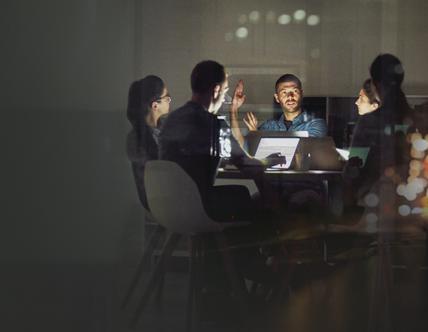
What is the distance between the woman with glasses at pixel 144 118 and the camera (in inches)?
126

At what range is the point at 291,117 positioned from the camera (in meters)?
3.07

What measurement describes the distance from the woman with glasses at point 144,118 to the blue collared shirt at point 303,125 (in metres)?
0.43

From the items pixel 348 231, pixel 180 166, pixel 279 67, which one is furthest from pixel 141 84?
pixel 348 231

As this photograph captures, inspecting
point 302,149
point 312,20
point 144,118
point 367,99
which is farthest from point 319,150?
point 144,118

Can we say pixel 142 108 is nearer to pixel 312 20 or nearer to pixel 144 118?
pixel 144 118

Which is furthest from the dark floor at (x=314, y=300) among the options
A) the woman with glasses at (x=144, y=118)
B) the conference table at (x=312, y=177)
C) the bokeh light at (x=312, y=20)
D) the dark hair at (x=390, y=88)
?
the bokeh light at (x=312, y=20)

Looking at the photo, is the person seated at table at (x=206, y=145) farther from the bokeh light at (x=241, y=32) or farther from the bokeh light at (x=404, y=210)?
the bokeh light at (x=404, y=210)

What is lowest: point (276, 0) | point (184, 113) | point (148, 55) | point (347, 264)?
point (347, 264)

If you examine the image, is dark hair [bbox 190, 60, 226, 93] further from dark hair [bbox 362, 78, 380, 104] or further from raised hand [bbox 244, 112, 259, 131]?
dark hair [bbox 362, 78, 380, 104]

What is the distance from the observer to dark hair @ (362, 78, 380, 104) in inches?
122

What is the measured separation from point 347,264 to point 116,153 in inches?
41.6

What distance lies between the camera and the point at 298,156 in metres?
3.09

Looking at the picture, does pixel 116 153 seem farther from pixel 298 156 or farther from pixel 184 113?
pixel 298 156

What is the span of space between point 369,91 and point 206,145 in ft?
2.22
